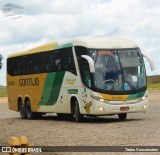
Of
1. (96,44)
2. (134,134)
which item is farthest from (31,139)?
(96,44)

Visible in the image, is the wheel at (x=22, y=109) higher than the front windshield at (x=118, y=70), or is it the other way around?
the front windshield at (x=118, y=70)

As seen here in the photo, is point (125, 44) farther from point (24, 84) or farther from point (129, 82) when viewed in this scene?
point (24, 84)

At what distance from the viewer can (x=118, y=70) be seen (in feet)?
82.7

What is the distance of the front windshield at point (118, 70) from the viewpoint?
25.0 metres

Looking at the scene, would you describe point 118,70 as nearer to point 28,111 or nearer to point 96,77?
point 96,77

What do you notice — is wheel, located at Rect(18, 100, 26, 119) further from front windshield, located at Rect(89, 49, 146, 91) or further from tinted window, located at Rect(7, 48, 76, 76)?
front windshield, located at Rect(89, 49, 146, 91)

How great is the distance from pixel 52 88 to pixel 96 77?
4.70 m

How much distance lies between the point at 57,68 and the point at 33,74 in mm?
3298

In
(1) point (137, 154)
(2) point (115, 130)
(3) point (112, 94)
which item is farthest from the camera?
(3) point (112, 94)

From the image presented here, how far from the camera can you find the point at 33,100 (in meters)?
32.0

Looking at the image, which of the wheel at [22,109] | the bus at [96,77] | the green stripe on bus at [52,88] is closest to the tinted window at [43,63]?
the bus at [96,77]

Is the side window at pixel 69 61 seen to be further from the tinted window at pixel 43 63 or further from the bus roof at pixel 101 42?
the bus roof at pixel 101 42

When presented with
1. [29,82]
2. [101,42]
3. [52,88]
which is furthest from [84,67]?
[29,82]

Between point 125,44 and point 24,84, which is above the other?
point 125,44
